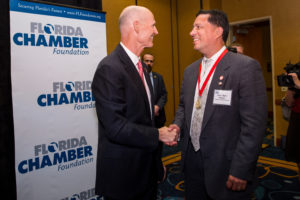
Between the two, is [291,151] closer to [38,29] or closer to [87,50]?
[87,50]

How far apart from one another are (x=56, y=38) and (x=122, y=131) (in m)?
1.54

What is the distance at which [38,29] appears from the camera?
2184 mm

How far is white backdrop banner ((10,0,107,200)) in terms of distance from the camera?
2064 mm

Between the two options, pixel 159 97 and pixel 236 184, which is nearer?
pixel 236 184

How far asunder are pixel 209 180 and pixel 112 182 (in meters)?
0.63

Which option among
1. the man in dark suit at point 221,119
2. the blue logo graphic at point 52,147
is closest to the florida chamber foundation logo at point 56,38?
the blue logo graphic at point 52,147

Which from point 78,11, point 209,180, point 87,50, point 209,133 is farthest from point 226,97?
point 78,11

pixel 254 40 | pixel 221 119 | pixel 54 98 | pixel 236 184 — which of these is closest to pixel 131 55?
pixel 221 119

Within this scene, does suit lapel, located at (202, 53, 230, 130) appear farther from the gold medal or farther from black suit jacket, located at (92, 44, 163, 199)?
black suit jacket, located at (92, 44, 163, 199)

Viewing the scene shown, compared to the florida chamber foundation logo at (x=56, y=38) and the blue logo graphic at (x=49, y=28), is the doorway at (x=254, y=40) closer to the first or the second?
the florida chamber foundation logo at (x=56, y=38)

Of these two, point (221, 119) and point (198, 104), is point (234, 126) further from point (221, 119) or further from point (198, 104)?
point (198, 104)

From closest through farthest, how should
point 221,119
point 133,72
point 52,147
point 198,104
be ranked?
point 133,72 → point 221,119 → point 198,104 → point 52,147

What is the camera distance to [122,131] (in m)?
1.24

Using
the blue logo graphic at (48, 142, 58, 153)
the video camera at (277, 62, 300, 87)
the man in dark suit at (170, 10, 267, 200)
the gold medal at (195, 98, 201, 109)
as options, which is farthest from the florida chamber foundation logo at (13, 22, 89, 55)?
the video camera at (277, 62, 300, 87)
